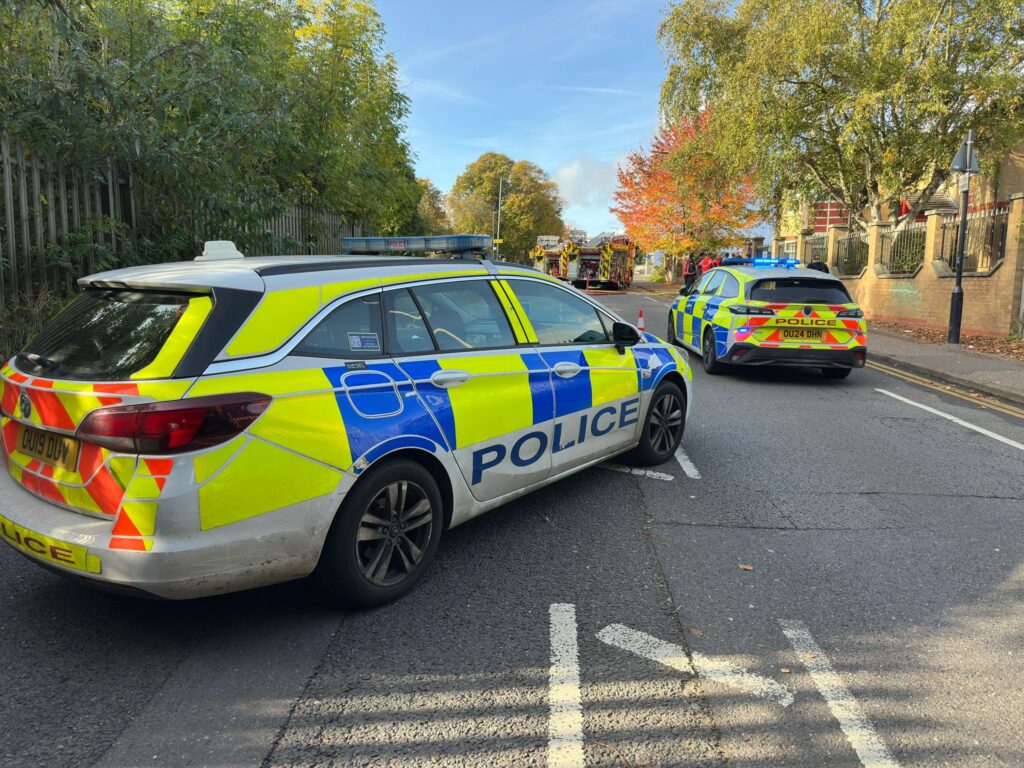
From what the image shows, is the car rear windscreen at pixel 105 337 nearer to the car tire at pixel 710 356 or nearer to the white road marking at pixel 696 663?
the white road marking at pixel 696 663

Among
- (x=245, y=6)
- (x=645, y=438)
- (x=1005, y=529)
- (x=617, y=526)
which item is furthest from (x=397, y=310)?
(x=245, y=6)

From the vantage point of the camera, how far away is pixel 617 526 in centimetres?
448

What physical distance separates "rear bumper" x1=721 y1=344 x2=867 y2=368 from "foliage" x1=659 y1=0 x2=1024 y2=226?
999 centimetres

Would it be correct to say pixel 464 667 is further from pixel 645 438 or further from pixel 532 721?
pixel 645 438

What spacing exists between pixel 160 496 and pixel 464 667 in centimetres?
133

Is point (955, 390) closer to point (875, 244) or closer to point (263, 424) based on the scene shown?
point (263, 424)

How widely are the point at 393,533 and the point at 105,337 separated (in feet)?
4.90

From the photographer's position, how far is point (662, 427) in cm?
573

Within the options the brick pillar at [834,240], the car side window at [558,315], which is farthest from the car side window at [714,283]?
the brick pillar at [834,240]

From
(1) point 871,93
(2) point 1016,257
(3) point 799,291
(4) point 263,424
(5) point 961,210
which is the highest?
(1) point 871,93

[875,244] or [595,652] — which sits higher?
[875,244]

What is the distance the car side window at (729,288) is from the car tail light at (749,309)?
233mm

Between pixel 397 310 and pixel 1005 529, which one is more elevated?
pixel 397 310

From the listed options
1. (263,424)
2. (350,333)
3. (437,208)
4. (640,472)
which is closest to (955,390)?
(640,472)
